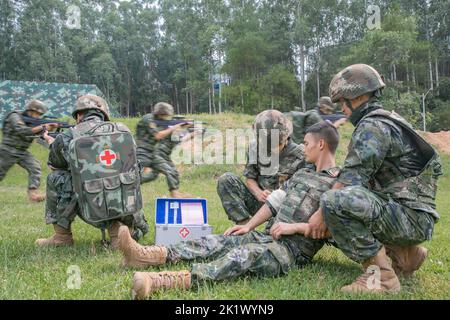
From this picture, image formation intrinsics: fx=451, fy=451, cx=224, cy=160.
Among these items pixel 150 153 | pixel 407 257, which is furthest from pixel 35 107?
pixel 407 257

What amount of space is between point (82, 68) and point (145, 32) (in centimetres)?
950

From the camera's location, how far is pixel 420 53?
35906 millimetres

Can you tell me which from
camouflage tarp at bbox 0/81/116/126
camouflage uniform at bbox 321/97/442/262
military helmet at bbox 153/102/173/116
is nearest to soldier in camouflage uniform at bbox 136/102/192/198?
military helmet at bbox 153/102/173/116

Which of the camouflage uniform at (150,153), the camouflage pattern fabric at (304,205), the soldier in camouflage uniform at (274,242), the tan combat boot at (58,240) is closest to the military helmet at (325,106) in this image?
the camouflage uniform at (150,153)

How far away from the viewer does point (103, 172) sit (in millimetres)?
3877

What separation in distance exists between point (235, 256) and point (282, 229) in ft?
1.42

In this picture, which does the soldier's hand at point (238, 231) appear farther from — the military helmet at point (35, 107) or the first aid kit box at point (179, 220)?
the military helmet at point (35, 107)

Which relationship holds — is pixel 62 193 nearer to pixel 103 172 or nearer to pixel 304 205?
pixel 103 172

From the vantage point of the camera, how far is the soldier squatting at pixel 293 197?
289 centimetres

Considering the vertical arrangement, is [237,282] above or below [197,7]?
below

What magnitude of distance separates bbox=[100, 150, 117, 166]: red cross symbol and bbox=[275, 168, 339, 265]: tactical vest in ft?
4.97
